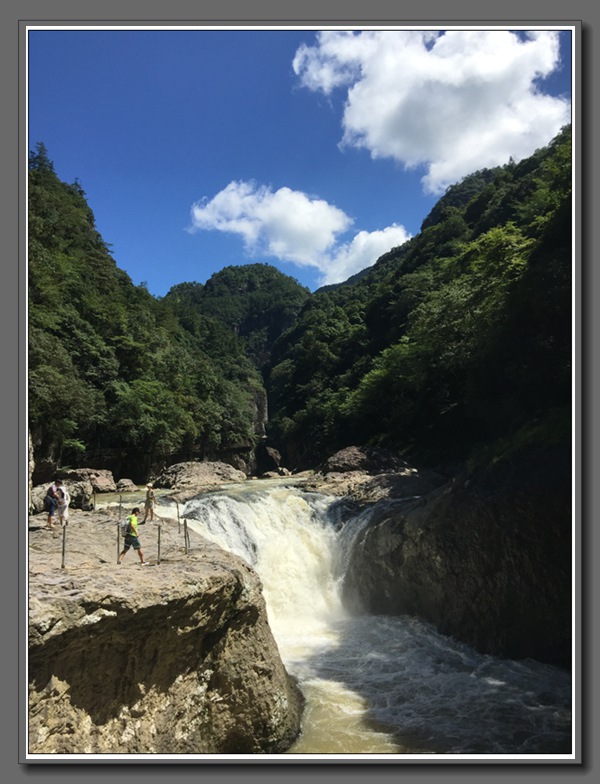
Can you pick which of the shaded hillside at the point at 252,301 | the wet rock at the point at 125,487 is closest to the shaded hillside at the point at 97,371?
the wet rock at the point at 125,487

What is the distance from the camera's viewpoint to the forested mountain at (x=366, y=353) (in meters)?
10.7

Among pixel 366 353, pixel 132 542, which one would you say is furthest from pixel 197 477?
pixel 366 353

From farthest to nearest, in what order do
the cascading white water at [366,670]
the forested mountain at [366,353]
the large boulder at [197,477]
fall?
the large boulder at [197,477], the forested mountain at [366,353], the cascading white water at [366,670]

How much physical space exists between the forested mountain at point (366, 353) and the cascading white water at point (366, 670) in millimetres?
3781

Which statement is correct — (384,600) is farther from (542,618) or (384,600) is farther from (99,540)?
(99,540)

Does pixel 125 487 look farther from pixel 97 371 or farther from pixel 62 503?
pixel 62 503

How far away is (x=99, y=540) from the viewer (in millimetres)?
7812

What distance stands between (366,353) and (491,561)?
34.9m

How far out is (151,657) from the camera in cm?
543

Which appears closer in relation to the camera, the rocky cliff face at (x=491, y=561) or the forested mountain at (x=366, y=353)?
the rocky cliff face at (x=491, y=561)

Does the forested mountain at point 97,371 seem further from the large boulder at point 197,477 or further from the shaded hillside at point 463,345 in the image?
the shaded hillside at point 463,345

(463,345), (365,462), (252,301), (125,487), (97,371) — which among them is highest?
(252,301)
